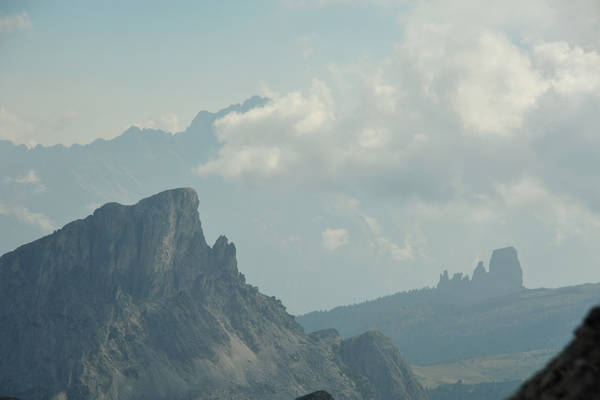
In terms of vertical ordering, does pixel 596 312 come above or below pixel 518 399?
above

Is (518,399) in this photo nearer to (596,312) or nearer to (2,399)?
(596,312)

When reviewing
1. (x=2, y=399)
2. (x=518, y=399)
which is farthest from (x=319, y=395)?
(x=518, y=399)

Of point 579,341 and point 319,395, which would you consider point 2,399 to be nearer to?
point 319,395

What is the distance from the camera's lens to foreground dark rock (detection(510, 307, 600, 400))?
35.2 m

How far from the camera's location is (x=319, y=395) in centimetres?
13700

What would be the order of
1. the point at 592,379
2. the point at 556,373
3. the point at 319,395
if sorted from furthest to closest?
the point at 319,395, the point at 556,373, the point at 592,379

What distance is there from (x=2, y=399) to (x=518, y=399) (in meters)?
129

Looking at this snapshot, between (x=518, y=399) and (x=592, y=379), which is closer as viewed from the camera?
(x=592, y=379)

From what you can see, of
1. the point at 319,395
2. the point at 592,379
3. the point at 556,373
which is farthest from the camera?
the point at 319,395

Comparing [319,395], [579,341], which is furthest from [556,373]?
[319,395]

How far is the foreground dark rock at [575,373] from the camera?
115 ft

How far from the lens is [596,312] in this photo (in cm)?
3822

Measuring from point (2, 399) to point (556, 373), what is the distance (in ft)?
429

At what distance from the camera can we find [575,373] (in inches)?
1433
